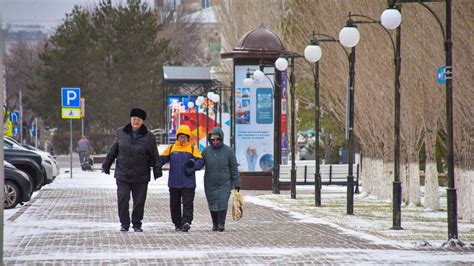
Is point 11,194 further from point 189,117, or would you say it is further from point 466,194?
point 189,117

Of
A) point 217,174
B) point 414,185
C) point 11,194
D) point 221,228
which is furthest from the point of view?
point 414,185

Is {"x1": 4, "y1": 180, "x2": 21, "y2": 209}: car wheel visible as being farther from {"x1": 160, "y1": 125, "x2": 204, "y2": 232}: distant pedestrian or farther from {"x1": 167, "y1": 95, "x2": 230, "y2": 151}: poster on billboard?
{"x1": 167, "y1": 95, "x2": 230, "y2": 151}: poster on billboard

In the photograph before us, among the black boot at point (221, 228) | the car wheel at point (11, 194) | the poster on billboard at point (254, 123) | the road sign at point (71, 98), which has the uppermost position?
the road sign at point (71, 98)

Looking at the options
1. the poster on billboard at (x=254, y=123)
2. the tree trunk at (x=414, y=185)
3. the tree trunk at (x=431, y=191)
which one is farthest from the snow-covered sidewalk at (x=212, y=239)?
the poster on billboard at (x=254, y=123)

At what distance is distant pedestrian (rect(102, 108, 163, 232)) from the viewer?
20953mm

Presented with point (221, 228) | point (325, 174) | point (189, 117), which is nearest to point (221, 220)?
point (221, 228)

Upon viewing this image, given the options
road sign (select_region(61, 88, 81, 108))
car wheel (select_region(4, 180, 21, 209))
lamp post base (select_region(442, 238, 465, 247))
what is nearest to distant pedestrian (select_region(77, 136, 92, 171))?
road sign (select_region(61, 88, 81, 108))

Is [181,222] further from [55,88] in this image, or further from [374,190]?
[55,88]

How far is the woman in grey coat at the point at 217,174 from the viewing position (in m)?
21.3

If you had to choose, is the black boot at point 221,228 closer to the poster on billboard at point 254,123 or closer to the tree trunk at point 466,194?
the tree trunk at point 466,194

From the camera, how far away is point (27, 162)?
3441 centimetres

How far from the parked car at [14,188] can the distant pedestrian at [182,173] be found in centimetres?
882

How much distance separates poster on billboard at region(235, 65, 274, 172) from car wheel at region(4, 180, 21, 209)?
11.8m

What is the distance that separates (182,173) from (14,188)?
9187mm
